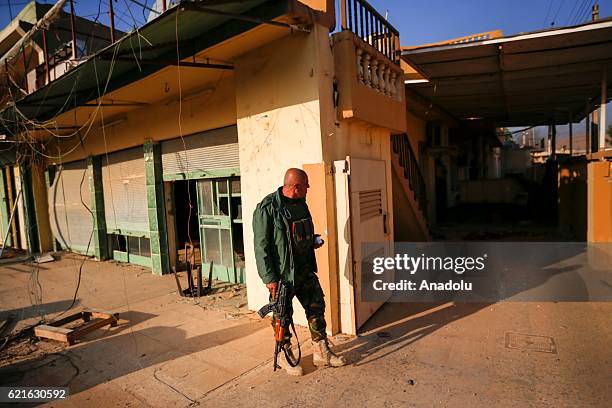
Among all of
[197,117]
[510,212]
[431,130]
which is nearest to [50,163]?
[197,117]

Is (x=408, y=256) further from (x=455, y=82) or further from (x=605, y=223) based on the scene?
(x=605, y=223)

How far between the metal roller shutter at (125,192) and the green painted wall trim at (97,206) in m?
0.13

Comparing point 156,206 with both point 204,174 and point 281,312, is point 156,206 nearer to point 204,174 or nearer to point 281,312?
point 204,174

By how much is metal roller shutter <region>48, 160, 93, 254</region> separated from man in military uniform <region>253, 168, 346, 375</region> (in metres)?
7.28

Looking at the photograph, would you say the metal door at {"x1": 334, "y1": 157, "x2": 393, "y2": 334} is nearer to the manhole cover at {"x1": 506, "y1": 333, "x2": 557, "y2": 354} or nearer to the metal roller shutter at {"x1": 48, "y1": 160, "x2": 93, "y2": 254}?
the manhole cover at {"x1": 506, "y1": 333, "x2": 557, "y2": 354}

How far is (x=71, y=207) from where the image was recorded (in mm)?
9891

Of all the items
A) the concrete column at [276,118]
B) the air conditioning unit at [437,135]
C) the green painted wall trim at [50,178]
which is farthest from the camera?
the air conditioning unit at [437,135]

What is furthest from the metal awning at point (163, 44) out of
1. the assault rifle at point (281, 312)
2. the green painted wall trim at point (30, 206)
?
the green painted wall trim at point (30, 206)

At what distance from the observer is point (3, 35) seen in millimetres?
12133

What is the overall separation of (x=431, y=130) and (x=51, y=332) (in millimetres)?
11132

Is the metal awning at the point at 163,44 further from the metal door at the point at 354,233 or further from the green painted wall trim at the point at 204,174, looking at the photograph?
the metal door at the point at 354,233

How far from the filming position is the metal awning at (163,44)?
3549 millimetres

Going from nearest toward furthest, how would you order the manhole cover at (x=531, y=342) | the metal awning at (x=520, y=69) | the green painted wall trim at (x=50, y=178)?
the manhole cover at (x=531, y=342) < the metal awning at (x=520, y=69) < the green painted wall trim at (x=50, y=178)

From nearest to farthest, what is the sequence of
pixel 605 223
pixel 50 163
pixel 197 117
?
pixel 197 117 → pixel 605 223 → pixel 50 163
